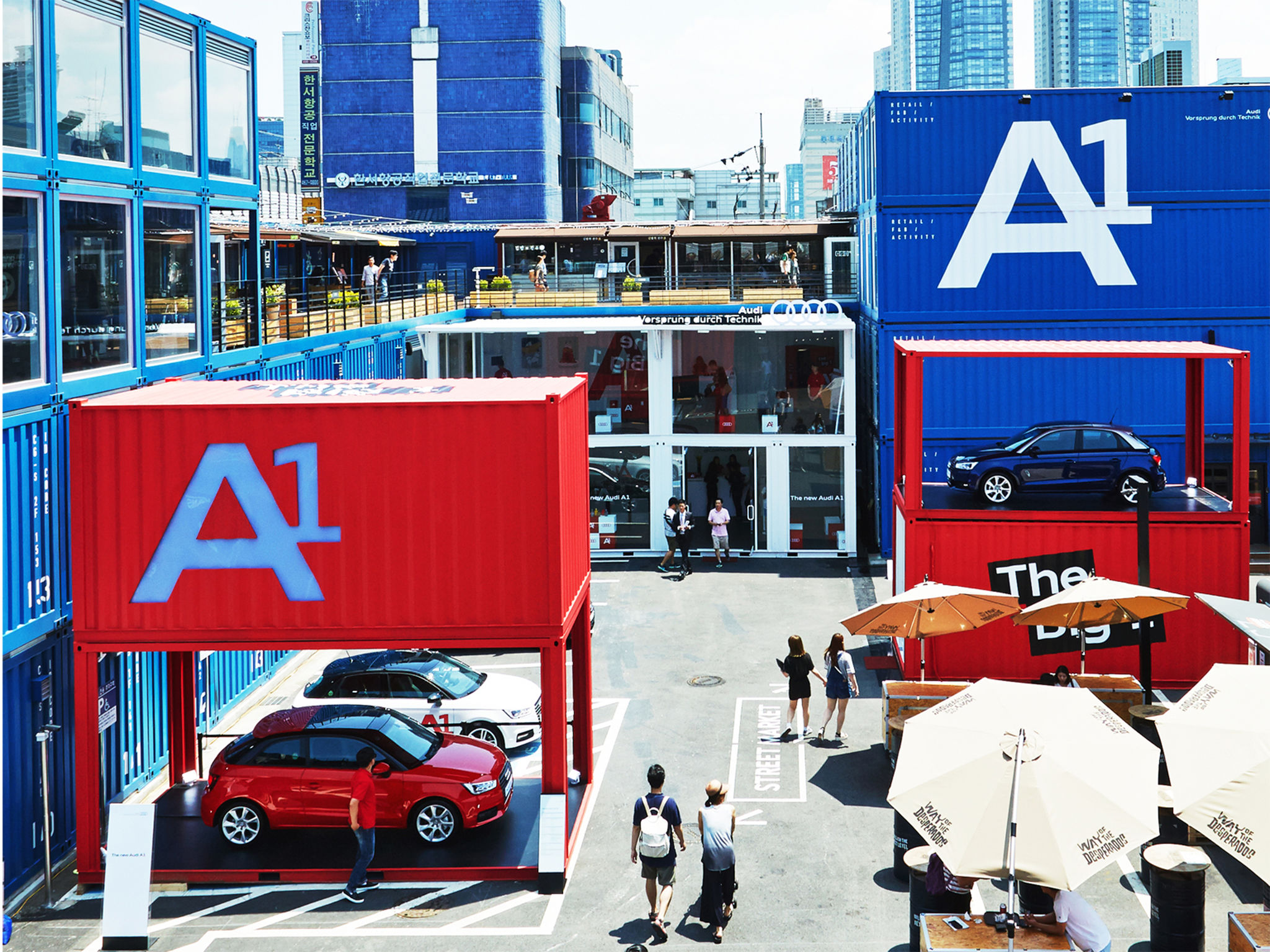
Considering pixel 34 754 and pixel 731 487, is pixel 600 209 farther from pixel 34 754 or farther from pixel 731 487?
pixel 34 754

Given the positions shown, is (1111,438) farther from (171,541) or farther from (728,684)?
(171,541)

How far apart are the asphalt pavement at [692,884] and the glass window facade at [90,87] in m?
8.34

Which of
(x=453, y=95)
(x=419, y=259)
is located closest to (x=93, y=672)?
(x=419, y=259)

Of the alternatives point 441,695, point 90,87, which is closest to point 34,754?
point 441,695

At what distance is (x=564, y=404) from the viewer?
47.4 ft

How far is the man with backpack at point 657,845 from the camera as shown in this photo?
1230 centimetres

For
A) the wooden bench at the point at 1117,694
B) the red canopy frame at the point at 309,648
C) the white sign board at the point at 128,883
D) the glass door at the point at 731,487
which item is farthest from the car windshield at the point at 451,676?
the glass door at the point at 731,487

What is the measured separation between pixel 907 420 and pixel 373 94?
53974 mm

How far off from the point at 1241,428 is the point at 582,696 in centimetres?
1079

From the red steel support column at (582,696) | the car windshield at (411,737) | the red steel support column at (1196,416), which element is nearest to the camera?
the car windshield at (411,737)

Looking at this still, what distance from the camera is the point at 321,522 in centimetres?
1370

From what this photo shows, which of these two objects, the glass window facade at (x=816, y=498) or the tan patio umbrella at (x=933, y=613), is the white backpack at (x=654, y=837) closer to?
the tan patio umbrella at (x=933, y=613)

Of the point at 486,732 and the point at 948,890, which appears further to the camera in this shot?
the point at 486,732

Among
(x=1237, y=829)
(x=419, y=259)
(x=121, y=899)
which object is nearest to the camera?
(x=1237, y=829)
